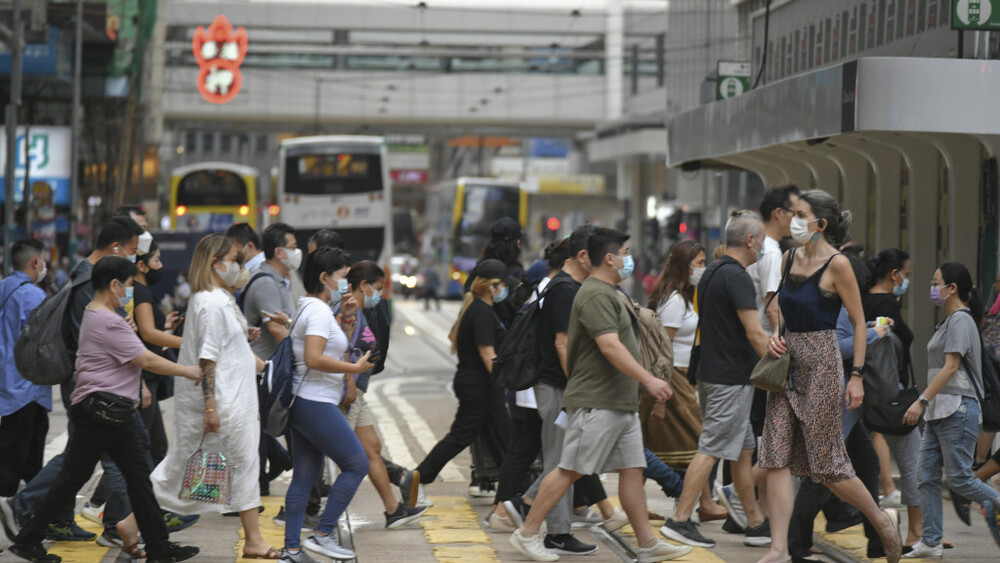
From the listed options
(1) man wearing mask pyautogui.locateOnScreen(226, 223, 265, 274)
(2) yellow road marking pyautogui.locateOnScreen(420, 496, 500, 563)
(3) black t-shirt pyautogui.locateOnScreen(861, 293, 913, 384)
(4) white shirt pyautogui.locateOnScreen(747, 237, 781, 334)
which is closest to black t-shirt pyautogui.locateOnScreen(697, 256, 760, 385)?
(4) white shirt pyautogui.locateOnScreen(747, 237, 781, 334)

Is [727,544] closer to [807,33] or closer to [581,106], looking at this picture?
[807,33]

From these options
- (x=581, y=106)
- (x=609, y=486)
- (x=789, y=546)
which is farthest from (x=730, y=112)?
(x=581, y=106)

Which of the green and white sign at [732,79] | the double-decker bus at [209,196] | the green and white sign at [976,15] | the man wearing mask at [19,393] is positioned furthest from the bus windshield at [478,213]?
the man wearing mask at [19,393]

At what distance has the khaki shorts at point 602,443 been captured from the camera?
22.3ft

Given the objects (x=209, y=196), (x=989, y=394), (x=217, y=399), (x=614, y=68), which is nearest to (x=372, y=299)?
(x=217, y=399)

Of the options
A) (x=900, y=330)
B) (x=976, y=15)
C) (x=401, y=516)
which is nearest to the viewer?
(x=900, y=330)

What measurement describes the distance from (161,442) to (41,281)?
4.87ft

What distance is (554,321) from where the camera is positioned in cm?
744

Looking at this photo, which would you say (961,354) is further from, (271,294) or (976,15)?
(271,294)

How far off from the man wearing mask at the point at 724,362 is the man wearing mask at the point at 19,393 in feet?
10.9

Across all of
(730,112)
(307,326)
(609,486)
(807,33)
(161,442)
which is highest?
(807,33)

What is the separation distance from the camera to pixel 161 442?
25.9 feet

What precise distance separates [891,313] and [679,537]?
160 centimetres

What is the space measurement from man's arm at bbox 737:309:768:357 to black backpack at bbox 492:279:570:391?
0.96 m
